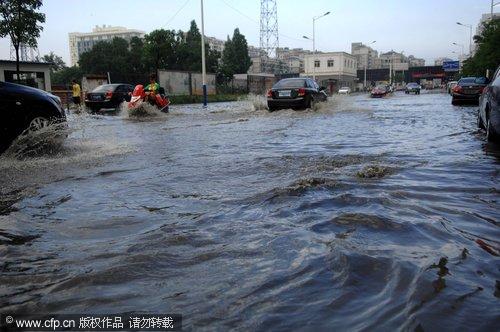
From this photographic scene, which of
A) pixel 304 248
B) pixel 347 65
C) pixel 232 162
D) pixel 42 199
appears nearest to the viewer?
pixel 304 248

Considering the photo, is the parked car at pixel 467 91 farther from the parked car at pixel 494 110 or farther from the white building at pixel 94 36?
the white building at pixel 94 36

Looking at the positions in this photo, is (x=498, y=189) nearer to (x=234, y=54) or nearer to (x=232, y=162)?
(x=232, y=162)

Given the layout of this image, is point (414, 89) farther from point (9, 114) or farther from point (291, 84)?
point (9, 114)

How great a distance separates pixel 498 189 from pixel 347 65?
10550 centimetres

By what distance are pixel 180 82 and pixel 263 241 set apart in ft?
122

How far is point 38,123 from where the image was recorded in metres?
7.61

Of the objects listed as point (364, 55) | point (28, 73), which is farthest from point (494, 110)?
point (364, 55)

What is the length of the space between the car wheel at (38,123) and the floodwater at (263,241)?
3.41 ft

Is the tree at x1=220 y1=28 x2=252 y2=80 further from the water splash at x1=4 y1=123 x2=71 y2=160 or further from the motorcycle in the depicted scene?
the water splash at x1=4 y1=123 x2=71 y2=160

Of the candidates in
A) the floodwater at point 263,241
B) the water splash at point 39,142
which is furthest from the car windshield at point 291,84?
the floodwater at point 263,241

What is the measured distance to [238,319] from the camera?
2156 mm

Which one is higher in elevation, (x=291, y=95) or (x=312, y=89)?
(x=312, y=89)

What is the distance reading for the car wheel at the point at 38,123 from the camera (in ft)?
24.5

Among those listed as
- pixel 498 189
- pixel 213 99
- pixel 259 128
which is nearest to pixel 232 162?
pixel 498 189
